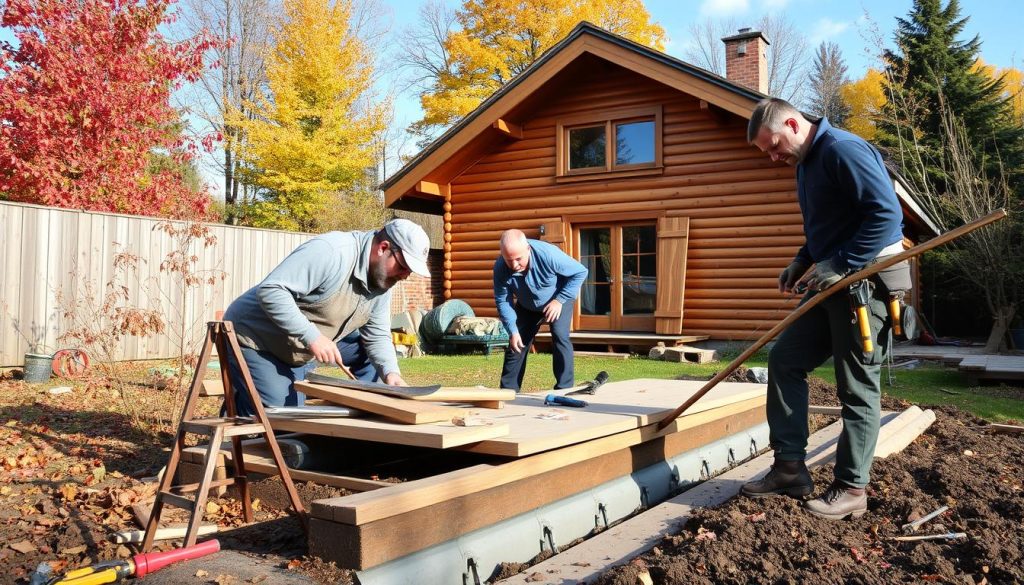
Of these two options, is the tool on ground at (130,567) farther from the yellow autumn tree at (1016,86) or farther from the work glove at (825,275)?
the yellow autumn tree at (1016,86)

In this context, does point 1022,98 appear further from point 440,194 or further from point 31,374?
point 31,374

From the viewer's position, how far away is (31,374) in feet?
26.5

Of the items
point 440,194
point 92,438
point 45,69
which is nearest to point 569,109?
point 440,194

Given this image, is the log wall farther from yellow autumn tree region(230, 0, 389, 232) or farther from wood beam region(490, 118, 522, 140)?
yellow autumn tree region(230, 0, 389, 232)

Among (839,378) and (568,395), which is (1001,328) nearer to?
(568,395)

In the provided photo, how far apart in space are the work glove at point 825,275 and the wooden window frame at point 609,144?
32.0 ft

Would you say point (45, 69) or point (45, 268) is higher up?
point (45, 69)

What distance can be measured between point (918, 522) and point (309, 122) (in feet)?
77.9

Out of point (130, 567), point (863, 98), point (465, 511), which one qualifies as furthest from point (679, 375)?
point (863, 98)

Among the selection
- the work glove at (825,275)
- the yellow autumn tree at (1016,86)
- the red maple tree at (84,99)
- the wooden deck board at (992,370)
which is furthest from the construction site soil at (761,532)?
the yellow autumn tree at (1016,86)

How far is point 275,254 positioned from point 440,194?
3.43 metres

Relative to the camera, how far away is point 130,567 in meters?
2.31

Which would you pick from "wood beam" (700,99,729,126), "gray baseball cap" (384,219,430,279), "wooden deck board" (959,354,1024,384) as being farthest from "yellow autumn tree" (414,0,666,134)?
"gray baseball cap" (384,219,430,279)

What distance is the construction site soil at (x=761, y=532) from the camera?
242cm
